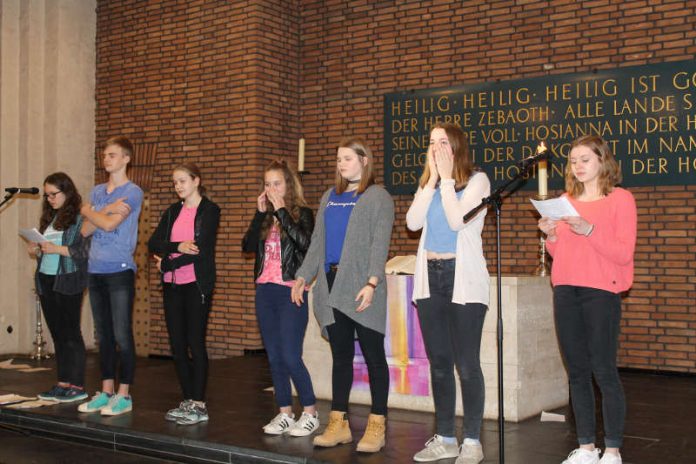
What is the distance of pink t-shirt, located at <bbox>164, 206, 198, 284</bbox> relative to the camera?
17.2ft

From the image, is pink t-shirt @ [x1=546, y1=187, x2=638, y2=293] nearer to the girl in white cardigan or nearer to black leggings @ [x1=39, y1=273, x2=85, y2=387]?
the girl in white cardigan

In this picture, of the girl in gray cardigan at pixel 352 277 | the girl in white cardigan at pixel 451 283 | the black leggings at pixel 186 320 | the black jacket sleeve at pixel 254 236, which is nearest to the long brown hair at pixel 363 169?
the girl in gray cardigan at pixel 352 277

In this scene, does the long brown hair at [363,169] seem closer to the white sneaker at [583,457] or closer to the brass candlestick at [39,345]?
the white sneaker at [583,457]

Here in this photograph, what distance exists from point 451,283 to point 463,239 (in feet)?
0.79

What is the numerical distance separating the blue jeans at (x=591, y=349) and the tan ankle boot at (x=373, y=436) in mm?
1102

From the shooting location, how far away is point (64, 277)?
20.3 ft

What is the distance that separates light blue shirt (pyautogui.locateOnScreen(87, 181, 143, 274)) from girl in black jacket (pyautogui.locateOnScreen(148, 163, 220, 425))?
0.36 m

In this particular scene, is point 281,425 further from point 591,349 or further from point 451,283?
point 591,349

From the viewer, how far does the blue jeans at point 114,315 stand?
5.65 m

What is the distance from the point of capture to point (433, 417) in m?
5.70

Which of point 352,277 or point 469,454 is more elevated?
point 352,277

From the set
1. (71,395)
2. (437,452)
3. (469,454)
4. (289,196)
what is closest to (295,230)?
(289,196)

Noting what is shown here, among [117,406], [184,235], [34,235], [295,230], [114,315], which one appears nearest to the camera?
[295,230]

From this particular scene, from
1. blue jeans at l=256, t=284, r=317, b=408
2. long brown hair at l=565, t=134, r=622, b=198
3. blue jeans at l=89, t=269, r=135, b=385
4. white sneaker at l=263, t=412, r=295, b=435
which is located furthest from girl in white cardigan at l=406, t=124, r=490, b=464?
blue jeans at l=89, t=269, r=135, b=385
